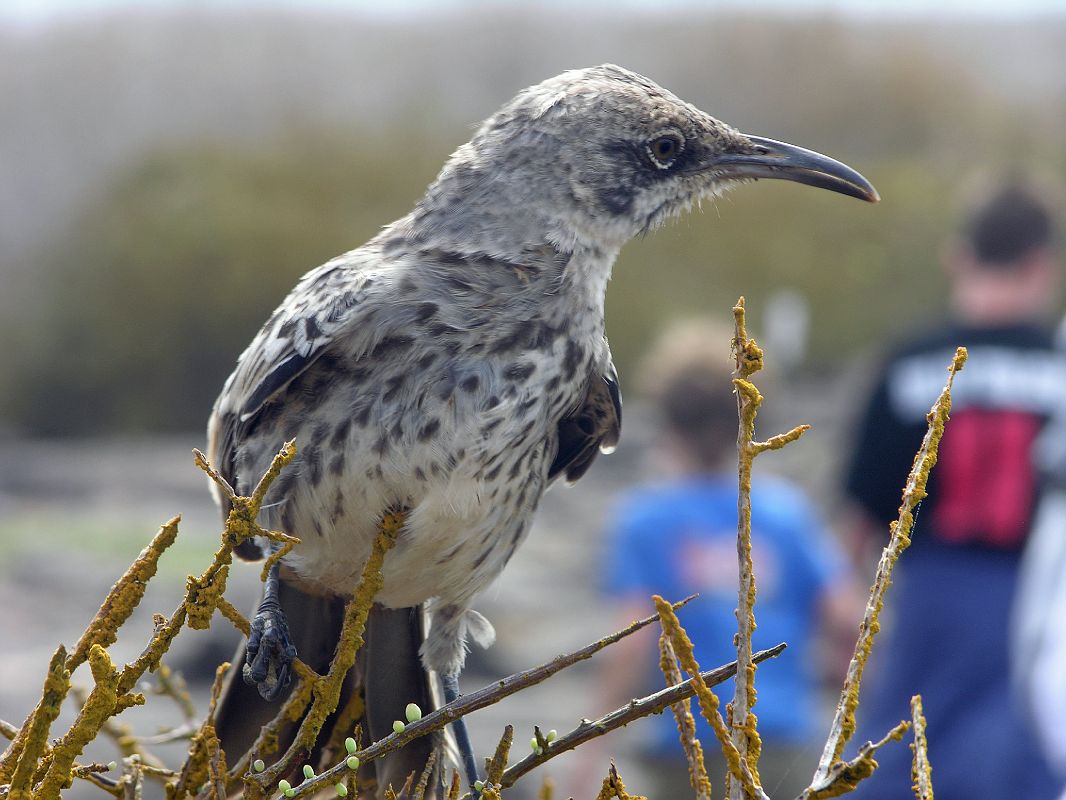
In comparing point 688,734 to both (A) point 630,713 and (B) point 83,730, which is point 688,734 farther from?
(B) point 83,730

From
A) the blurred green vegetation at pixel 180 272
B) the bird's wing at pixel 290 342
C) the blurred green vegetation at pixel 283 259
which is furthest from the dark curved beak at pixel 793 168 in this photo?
the blurred green vegetation at pixel 180 272

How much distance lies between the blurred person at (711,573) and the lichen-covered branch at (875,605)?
3291 millimetres

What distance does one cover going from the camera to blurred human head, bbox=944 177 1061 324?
5.18 meters

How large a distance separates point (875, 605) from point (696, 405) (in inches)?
140

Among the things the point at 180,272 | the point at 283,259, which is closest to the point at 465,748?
the point at 283,259

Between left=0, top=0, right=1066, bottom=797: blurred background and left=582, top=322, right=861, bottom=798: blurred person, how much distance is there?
570 mm

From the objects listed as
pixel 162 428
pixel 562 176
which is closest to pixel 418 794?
pixel 562 176

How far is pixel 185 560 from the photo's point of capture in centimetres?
1152

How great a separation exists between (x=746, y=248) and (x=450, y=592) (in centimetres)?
1932

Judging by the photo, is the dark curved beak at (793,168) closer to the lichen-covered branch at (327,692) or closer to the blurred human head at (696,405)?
the lichen-covered branch at (327,692)

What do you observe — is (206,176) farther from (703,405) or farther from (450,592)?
(450,592)

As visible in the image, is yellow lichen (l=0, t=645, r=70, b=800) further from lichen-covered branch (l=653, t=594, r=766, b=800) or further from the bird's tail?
the bird's tail

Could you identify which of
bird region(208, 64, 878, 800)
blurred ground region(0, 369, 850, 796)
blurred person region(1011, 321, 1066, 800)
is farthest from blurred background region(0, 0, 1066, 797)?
bird region(208, 64, 878, 800)

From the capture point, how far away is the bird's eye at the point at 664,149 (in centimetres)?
251
